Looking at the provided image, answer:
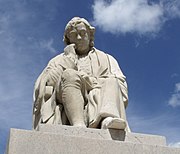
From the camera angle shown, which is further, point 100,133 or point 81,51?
point 81,51

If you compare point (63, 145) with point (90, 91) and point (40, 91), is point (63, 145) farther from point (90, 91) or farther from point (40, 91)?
point (40, 91)

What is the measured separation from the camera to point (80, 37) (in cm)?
673

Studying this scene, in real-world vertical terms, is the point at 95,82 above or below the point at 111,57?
below

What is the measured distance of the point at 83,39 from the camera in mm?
6742

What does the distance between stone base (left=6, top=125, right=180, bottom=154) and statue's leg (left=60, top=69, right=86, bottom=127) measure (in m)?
0.40

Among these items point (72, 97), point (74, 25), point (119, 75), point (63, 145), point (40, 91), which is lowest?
point (63, 145)

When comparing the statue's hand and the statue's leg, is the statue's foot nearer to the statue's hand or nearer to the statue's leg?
the statue's leg

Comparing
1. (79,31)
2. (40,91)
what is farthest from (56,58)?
(40,91)

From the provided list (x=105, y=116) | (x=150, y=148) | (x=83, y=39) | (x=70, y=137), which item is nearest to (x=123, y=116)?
(x=105, y=116)

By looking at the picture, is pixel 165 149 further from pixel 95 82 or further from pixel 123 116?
pixel 95 82

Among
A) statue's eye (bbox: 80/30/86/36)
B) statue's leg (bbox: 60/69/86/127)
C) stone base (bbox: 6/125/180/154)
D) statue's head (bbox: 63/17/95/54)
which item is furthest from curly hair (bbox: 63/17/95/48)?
stone base (bbox: 6/125/180/154)

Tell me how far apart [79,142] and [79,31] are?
2.72 metres

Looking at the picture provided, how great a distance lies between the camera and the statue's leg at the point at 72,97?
5258mm

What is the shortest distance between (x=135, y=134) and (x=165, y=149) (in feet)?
1.51
